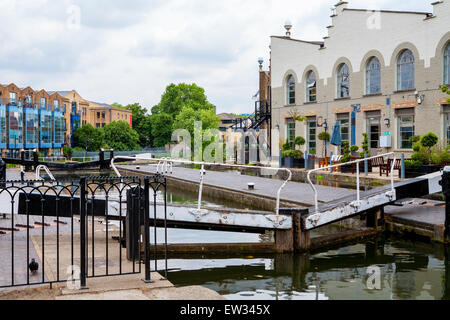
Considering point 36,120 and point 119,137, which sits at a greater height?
point 36,120

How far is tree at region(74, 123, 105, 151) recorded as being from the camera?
236 feet

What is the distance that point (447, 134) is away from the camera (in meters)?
21.3

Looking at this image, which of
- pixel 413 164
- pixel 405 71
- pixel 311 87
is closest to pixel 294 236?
pixel 413 164

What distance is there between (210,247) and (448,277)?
14.3 ft

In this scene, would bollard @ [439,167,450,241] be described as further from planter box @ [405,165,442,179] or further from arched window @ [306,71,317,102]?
arched window @ [306,71,317,102]

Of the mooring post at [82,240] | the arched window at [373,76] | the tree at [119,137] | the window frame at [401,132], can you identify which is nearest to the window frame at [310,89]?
the arched window at [373,76]

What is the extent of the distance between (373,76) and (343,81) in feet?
7.84

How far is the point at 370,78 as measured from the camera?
84.5ft

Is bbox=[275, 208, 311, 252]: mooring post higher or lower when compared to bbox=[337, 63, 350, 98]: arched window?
lower

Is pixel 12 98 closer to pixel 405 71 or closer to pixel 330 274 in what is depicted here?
pixel 405 71

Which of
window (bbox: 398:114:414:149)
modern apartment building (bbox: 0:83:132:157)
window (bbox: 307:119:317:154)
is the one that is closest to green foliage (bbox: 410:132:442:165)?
window (bbox: 398:114:414:149)

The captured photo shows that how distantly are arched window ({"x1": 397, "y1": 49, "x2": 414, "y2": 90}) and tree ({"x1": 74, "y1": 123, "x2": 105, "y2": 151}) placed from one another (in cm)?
5430

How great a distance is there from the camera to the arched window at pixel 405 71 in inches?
915

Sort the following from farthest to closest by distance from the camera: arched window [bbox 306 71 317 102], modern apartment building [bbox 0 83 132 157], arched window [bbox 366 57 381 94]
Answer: modern apartment building [bbox 0 83 132 157] → arched window [bbox 306 71 317 102] → arched window [bbox 366 57 381 94]
